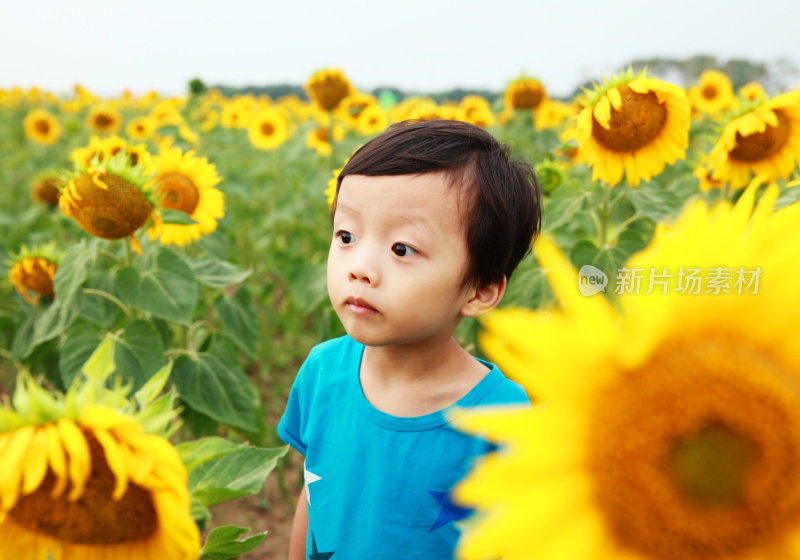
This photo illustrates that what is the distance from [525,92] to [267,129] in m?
2.73

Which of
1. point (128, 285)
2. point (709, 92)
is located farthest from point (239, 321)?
point (709, 92)

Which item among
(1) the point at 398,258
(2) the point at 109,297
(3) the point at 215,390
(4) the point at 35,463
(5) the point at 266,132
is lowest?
(3) the point at 215,390

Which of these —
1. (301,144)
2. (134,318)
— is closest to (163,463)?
(134,318)

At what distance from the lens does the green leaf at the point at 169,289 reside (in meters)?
1.76

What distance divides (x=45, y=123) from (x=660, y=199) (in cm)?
641

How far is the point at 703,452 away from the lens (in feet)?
1.48

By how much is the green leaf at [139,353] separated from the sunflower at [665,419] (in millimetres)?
1439

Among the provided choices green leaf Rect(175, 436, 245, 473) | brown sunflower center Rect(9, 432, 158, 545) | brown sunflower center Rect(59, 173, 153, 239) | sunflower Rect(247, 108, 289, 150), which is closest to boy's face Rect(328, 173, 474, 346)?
green leaf Rect(175, 436, 245, 473)

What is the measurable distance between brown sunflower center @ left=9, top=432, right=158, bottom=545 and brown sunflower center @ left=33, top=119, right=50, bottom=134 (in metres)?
6.79

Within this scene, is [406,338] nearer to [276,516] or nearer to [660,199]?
[660,199]

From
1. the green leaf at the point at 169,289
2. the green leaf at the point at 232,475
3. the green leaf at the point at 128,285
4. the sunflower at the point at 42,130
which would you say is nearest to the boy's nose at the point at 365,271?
the green leaf at the point at 232,475

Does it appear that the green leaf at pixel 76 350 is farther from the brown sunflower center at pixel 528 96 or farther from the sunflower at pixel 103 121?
the sunflower at pixel 103 121

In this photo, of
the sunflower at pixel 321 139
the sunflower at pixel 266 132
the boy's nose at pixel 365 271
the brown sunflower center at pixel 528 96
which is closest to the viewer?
the boy's nose at pixel 365 271

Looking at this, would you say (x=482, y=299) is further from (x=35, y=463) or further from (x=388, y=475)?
(x=35, y=463)
